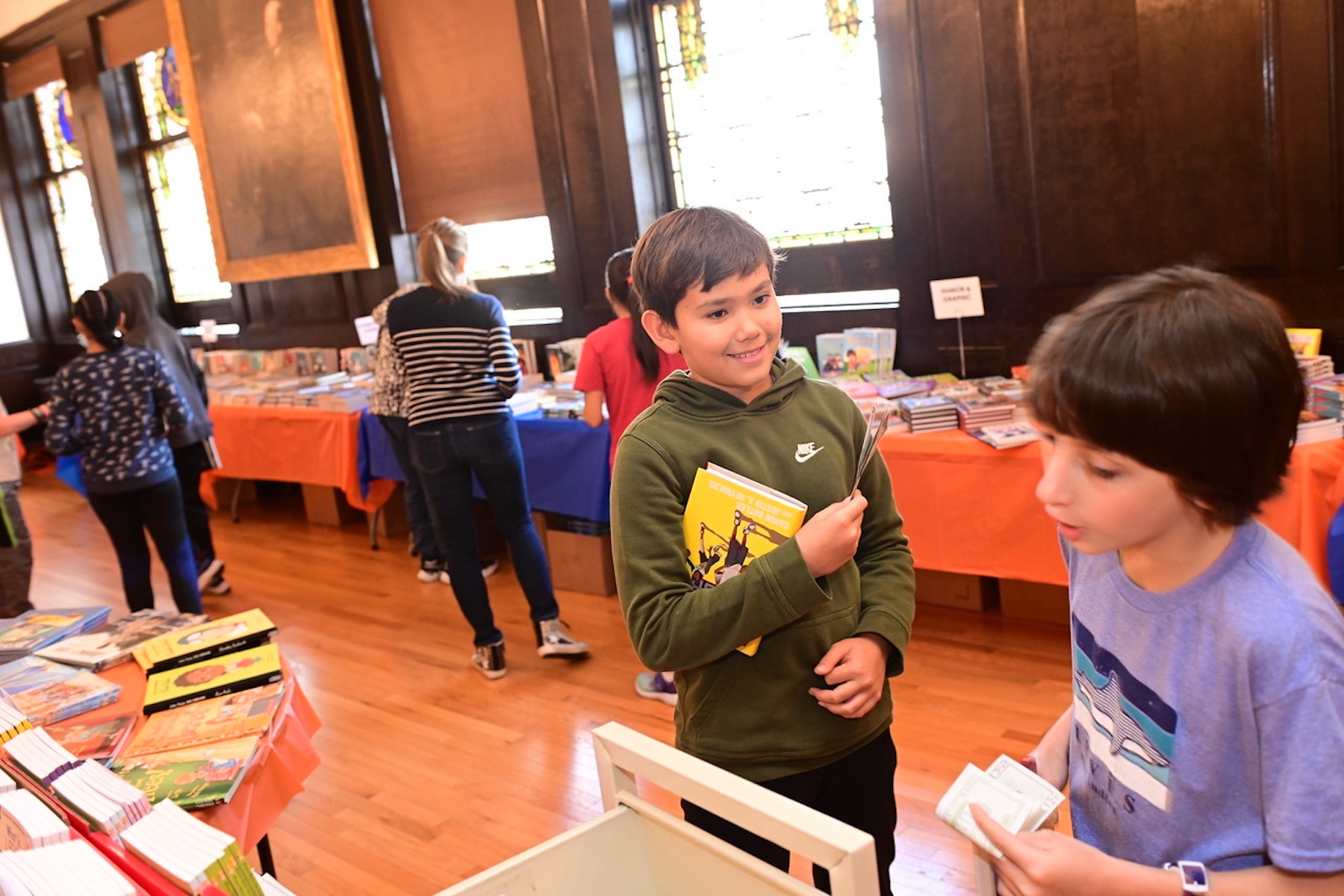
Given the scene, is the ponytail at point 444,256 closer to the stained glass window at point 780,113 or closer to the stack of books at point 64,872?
the stained glass window at point 780,113

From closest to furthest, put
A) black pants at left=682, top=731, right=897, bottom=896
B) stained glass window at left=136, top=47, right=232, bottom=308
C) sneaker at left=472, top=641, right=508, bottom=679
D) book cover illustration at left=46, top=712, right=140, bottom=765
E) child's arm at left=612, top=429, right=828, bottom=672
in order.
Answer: child's arm at left=612, top=429, right=828, bottom=672 → black pants at left=682, top=731, right=897, bottom=896 → book cover illustration at left=46, top=712, right=140, bottom=765 → sneaker at left=472, top=641, right=508, bottom=679 → stained glass window at left=136, top=47, right=232, bottom=308

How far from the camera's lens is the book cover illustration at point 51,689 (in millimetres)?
1887

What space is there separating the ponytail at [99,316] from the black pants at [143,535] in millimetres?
562

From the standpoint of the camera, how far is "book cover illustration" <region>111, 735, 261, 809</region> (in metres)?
1.55

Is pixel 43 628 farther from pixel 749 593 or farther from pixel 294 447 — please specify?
pixel 294 447

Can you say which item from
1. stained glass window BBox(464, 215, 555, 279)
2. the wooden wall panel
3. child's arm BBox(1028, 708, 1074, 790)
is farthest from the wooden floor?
the wooden wall panel

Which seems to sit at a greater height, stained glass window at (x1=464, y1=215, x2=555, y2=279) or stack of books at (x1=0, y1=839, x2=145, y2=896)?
stained glass window at (x1=464, y1=215, x2=555, y2=279)

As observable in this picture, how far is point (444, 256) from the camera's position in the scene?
350 centimetres

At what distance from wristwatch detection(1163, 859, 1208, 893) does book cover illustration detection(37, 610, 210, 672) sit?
2000 millimetres

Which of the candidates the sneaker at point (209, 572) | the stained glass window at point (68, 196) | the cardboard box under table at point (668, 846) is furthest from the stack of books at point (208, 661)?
the stained glass window at point (68, 196)

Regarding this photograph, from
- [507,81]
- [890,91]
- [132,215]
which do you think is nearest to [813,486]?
[890,91]

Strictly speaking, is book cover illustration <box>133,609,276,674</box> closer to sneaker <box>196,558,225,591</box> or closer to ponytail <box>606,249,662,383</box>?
ponytail <box>606,249,662,383</box>

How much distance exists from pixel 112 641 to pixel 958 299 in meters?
2.97

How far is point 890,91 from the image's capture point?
4.01 m
